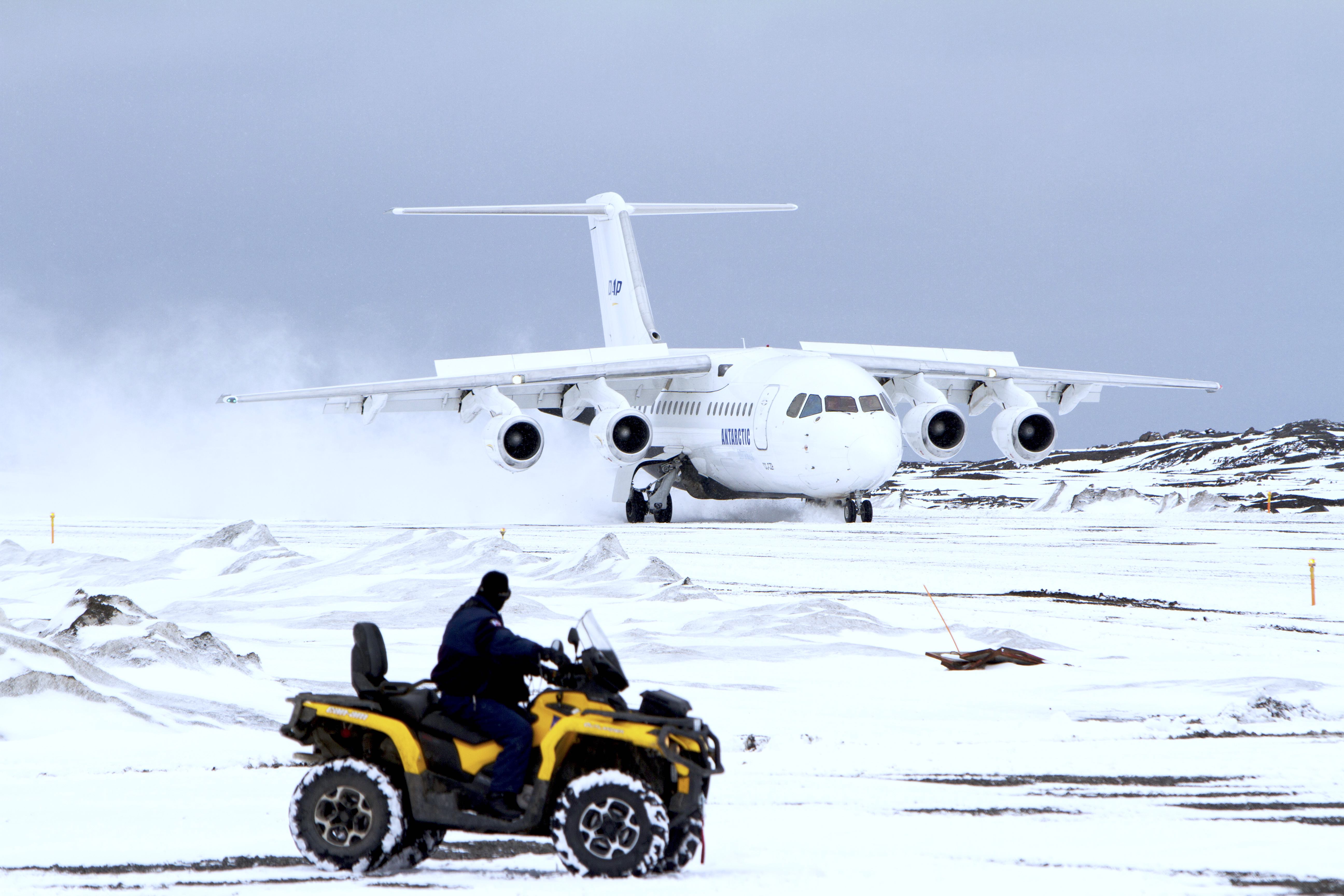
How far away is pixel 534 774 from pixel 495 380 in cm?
2168

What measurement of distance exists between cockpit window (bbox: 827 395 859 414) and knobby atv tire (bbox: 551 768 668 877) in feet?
64.0

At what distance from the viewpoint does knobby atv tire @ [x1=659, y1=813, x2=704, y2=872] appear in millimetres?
5305

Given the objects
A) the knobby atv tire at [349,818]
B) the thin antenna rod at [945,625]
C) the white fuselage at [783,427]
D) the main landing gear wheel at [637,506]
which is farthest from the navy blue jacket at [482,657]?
the main landing gear wheel at [637,506]

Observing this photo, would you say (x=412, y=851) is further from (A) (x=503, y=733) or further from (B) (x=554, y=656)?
(B) (x=554, y=656)

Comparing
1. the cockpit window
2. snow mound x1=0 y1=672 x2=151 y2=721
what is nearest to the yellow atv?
snow mound x1=0 y1=672 x2=151 y2=721

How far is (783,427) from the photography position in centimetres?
2491

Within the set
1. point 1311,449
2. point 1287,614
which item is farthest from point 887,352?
point 1311,449

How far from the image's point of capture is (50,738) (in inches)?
338

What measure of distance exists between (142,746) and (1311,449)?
193 ft

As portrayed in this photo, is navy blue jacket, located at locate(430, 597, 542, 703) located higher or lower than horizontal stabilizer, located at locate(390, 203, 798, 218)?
lower

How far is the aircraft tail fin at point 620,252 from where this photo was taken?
3284cm

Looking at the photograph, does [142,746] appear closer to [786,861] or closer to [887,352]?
[786,861]

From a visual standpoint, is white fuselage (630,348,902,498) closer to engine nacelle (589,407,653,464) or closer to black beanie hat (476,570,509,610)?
engine nacelle (589,407,653,464)

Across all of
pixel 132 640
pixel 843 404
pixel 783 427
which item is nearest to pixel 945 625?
pixel 132 640
